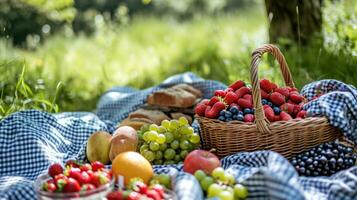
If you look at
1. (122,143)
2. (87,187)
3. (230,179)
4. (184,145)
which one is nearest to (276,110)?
(184,145)

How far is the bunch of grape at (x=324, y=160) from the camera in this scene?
10.8 feet

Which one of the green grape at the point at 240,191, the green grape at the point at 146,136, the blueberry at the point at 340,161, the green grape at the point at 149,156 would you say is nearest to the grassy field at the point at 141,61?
the green grape at the point at 146,136

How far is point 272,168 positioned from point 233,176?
0.24 meters

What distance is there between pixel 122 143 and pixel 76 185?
2.93 feet

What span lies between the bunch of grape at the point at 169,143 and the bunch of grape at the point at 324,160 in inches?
25.7

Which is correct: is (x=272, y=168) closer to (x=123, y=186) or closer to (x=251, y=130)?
(x=251, y=130)

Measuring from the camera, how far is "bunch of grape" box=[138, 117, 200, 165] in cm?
356

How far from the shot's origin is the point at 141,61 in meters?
8.02

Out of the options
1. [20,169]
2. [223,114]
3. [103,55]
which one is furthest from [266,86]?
[103,55]

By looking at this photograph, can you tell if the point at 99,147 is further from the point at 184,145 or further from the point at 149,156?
the point at 184,145

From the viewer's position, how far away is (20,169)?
365 centimetres

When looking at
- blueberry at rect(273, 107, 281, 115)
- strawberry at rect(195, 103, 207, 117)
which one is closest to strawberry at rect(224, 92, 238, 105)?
strawberry at rect(195, 103, 207, 117)

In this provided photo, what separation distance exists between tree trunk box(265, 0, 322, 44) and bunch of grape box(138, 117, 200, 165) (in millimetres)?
2651

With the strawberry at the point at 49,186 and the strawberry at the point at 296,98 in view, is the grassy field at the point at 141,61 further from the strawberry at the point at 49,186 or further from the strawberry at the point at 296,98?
the strawberry at the point at 49,186
